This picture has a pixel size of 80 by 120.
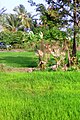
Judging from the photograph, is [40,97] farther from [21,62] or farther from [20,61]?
[20,61]

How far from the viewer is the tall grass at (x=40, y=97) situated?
16.6ft

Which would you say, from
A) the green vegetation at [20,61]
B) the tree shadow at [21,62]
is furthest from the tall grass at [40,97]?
the green vegetation at [20,61]

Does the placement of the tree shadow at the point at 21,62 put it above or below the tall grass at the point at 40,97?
below

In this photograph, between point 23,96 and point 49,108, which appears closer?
point 49,108

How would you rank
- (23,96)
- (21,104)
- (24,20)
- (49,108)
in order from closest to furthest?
(49,108) < (21,104) < (23,96) < (24,20)

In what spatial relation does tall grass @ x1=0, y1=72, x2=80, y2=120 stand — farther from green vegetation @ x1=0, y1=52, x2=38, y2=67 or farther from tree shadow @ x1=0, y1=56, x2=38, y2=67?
green vegetation @ x1=0, y1=52, x2=38, y2=67

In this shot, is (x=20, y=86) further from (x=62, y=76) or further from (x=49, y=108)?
(x=49, y=108)

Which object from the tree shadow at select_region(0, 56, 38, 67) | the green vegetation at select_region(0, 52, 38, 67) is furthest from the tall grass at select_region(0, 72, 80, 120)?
the green vegetation at select_region(0, 52, 38, 67)

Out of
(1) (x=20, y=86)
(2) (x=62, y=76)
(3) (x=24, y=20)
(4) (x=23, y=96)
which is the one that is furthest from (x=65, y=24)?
(4) (x=23, y=96)

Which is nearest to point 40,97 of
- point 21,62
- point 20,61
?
point 21,62

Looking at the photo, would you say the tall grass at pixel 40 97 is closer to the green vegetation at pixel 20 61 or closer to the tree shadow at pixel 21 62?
the tree shadow at pixel 21 62

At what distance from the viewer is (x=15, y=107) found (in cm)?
539

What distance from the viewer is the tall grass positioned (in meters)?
5.06

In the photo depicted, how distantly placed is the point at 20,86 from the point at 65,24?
8503 millimetres
